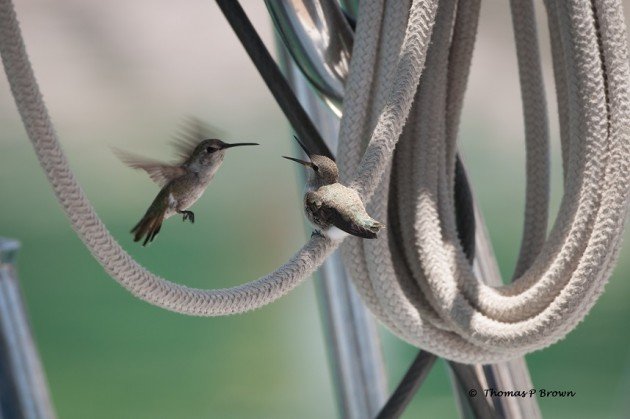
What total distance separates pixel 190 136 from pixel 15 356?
26cm

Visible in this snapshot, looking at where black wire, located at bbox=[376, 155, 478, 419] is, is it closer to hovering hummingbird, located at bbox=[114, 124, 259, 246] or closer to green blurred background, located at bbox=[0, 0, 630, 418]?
hovering hummingbird, located at bbox=[114, 124, 259, 246]

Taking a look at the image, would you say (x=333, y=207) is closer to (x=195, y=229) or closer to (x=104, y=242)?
(x=104, y=242)

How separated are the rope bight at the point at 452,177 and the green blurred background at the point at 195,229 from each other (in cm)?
229

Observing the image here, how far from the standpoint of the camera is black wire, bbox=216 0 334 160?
1048 millimetres

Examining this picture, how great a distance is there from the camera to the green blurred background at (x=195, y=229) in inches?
156

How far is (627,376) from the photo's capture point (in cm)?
381

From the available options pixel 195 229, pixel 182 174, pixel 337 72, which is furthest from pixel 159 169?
pixel 195 229

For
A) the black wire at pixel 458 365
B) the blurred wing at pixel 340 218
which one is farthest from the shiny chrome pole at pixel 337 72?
the blurred wing at pixel 340 218

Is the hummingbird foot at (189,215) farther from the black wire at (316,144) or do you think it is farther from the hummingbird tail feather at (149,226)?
the black wire at (316,144)

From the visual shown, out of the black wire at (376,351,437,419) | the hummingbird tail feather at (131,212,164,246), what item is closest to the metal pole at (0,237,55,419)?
the hummingbird tail feather at (131,212,164,246)

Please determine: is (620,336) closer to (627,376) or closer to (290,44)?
(627,376)

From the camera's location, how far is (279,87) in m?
1.07

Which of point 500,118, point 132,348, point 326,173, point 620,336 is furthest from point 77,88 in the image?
point 326,173

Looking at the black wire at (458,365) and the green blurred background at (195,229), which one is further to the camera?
the green blurred background at (195,229)
